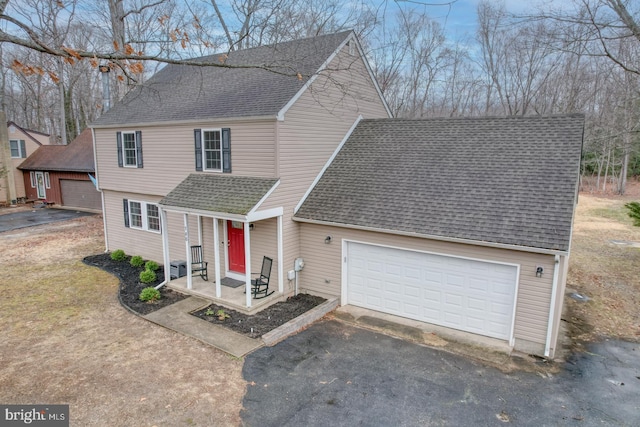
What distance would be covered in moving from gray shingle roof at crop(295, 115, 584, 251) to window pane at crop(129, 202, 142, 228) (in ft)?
23.9

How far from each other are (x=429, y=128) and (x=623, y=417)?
338 inches

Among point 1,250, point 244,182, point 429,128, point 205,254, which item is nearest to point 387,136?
point 429,128

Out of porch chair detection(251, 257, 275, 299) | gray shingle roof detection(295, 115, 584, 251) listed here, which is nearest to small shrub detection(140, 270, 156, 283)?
porch chair detection(251, 257, 275, 299)

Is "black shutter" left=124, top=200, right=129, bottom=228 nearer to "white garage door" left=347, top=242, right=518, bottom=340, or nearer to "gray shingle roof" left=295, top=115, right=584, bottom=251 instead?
"gray shingle roof" left=295, top=115, right=584, bottom=251

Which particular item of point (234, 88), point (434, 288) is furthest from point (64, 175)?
point (434, 288)

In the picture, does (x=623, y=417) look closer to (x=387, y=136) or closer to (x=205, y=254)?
(x=387, y=136)

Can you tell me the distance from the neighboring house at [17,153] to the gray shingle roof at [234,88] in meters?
19.0

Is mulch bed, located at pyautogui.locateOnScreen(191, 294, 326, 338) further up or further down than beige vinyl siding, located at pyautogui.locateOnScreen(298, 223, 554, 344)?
further down

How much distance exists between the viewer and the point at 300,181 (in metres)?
11.1

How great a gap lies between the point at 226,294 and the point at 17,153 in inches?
1087

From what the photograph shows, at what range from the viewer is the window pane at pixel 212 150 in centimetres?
1155

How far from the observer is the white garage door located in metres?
8.70

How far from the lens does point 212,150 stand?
11625 millimetres

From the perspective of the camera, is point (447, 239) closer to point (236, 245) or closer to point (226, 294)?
point (226, 294)
